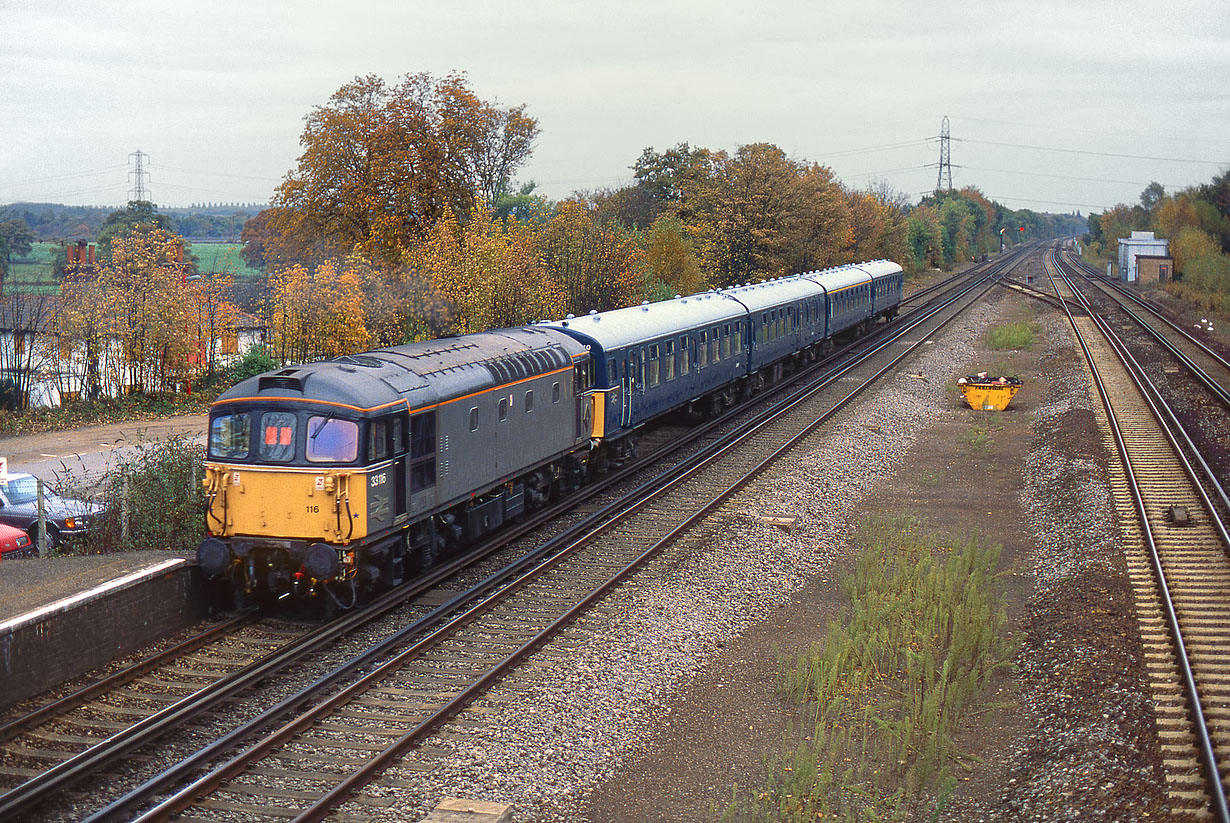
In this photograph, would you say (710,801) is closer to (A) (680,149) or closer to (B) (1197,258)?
(B) (1197,258)

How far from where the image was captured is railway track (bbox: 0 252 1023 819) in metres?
9.58

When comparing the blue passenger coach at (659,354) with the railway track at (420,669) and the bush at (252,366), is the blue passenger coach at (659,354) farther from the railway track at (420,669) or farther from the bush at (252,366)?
the bush at (252,366)

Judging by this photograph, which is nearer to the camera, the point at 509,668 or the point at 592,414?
the point at 509,668

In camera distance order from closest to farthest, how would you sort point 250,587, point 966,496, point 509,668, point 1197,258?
point 509,668, point 250,587, point 966,496, point 1197,258

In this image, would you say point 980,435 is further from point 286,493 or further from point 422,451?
point 286,493

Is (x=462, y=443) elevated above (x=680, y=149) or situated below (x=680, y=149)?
below

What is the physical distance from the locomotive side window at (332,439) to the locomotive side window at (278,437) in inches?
10.1

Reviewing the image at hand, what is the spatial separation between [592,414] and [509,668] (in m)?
10.8

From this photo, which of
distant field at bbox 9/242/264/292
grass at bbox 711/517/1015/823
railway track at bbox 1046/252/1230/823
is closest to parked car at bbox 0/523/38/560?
grass at bbox 711/517/1015/823

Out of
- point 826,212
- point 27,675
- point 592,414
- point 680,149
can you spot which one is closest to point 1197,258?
point 826,212

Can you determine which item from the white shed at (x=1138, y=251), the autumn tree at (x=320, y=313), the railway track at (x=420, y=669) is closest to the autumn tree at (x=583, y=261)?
the autumn tree at (x=320, y=313)

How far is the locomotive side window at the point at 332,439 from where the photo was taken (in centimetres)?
1410

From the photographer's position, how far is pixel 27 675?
11484 mm

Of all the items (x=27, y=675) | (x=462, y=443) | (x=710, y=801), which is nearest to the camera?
(x=710, y=801)
